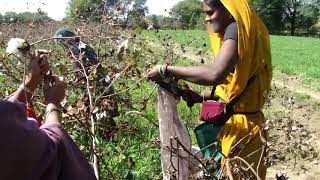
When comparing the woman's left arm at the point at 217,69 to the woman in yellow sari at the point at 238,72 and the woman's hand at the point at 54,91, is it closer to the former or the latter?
the woman in yellow sari at the point at 238,72

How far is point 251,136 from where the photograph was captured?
2.89 m

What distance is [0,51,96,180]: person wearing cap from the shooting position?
1.71 metres

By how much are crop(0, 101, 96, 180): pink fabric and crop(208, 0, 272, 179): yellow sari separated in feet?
3.66

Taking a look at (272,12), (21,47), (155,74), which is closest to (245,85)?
(155,74)

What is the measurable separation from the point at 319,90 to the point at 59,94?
36.9ft

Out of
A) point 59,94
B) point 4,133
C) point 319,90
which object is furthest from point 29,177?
point 319,90

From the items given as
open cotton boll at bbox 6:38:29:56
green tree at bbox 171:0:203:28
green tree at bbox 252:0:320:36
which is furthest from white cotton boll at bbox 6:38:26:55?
green tree at bbox 252:0:320:36

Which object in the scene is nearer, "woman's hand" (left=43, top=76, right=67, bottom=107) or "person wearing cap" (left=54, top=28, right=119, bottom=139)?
"woman's hand" (left=43, top=76, right=67, bottom=107)

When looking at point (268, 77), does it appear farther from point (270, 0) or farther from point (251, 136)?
point (270, 0)

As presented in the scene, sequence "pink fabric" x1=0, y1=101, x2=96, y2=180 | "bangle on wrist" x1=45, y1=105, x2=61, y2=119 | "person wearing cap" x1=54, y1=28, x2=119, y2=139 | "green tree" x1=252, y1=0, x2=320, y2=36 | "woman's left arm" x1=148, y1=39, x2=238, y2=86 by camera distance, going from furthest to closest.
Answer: "green tree" x1=252, y1=0, x2=320, y2=36 → "person wearing cap" x1=54, y1=28, x2=119, y2=139 → "woman's left arm" x1=148, y1=39, x2=238, y2=86 → "bangle on wrist" x1=45, y1=105, x2=61, y2=119 → "pink fabric" x1=0, y1=101, x2=96, y2=180

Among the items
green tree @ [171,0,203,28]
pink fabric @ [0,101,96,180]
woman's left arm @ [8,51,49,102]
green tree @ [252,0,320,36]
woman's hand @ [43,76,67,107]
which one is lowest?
pink fabric @ [0,101,96,180]

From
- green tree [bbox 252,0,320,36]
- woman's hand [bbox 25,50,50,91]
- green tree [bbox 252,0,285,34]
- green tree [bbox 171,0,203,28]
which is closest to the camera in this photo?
woman's hand [bbox 25,50,50,91]

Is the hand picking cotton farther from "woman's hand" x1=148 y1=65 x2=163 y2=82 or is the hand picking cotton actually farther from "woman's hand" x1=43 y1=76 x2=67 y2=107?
"woman's hand" x1=43 y1=76 x2=67 y2=107

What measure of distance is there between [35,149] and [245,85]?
136cm
